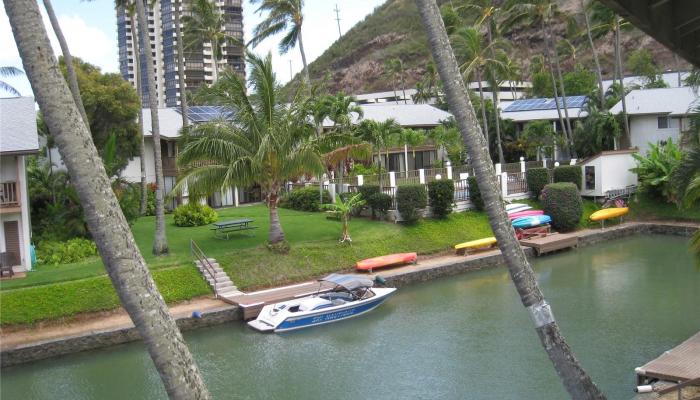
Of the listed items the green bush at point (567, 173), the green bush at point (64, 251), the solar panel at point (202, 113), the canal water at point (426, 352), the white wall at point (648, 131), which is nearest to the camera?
the canal water at point (426, 352)

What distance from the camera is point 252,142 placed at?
932 inches

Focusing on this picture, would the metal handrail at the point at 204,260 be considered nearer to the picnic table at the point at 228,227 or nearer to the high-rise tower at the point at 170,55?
the picnic table at the point at 228,227

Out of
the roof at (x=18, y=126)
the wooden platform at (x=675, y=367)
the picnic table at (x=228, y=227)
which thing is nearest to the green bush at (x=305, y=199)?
the picnic table at (x=228, y=227)

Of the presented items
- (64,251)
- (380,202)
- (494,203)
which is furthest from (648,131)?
(494,203)

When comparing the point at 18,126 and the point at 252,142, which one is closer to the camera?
the point at 252,142

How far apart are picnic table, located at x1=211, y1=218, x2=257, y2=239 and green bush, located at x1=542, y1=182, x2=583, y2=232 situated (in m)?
13.9

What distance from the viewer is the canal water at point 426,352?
1485 cm

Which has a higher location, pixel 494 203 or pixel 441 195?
pixel 494 203

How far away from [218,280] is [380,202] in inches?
363

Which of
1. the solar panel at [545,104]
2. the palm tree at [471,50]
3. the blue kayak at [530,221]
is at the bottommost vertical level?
the blue kayak at [530,221]

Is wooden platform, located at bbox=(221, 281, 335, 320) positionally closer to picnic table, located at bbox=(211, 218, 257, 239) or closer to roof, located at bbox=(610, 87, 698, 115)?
picnic table, located at bbox=(211, 218, 257, 239)

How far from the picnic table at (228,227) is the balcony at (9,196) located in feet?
23.0

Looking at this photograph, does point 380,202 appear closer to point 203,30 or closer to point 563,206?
point 563,206

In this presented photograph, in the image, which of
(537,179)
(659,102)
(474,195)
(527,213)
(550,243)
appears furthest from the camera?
(659,102)
